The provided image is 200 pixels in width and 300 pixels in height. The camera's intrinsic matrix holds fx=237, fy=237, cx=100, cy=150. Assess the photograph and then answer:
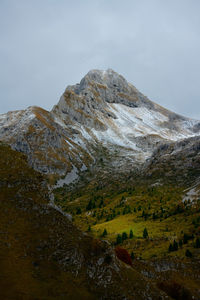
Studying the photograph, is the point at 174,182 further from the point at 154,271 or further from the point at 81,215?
the point at 154,271

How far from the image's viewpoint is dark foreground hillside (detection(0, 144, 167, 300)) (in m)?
25.8

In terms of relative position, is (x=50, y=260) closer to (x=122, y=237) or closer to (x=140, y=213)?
(x=122, y=237)

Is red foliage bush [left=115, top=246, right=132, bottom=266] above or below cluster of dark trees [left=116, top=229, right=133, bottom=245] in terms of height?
above

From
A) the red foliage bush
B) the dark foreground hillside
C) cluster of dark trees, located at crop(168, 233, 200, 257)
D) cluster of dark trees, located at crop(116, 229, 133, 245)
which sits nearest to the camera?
the dark foreground hillside

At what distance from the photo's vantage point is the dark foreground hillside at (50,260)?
84.7 feet

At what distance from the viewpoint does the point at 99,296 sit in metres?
26.9

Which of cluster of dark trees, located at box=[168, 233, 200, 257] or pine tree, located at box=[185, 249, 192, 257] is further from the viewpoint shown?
cluster of dark trees, located at box=[168, 233, 200, 257]

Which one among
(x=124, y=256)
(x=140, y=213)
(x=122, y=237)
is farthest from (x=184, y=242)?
(x=140, y=213)

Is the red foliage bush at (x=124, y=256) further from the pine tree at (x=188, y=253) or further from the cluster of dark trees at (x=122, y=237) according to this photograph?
the cluster of dark trees at (x=122, y=237)

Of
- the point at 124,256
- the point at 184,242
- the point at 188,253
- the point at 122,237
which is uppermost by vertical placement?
the point at 124,256

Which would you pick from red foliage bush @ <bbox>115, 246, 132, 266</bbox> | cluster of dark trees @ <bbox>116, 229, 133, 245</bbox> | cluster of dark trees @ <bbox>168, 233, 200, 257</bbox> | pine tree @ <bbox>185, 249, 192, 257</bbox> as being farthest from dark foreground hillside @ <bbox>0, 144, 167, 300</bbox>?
cluster of dark trees @ <bbox>116, 229, 133, 245</bbox>

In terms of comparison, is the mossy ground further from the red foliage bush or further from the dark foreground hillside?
the dark foreground hillside

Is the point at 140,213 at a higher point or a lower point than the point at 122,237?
higher

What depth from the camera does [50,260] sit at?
29328mm
